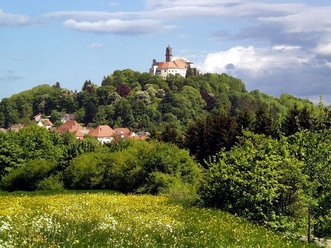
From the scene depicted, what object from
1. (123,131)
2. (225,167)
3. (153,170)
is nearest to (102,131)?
(123,131)

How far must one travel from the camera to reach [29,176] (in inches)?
2459

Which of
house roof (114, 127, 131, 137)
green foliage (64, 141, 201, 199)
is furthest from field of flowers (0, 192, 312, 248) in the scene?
house roof (114, 127, 131, 137)

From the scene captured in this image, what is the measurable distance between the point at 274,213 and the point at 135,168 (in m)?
24.5

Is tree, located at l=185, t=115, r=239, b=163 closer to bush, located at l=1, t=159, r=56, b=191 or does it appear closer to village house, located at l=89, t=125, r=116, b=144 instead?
bush, located at l=1, t=159, r=56, b=191

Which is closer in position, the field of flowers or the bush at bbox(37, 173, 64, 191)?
the field of flowers

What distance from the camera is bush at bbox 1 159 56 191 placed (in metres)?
61.9

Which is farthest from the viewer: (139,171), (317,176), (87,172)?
(87,172)

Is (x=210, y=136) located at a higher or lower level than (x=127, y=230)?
higher

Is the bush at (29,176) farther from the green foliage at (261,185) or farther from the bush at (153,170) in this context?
the green foliage at (261,185)

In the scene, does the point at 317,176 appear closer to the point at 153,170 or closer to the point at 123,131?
the point at 153,170

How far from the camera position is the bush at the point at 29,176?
61906mm

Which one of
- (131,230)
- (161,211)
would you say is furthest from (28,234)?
(161,211)

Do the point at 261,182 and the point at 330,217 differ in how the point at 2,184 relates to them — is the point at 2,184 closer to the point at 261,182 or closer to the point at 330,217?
the point at 261,182

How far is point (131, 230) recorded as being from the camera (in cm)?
1767
